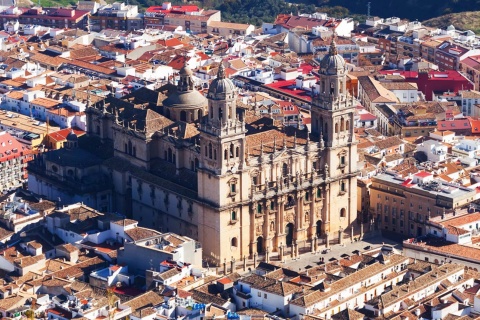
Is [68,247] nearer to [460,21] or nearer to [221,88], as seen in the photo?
[221,88]

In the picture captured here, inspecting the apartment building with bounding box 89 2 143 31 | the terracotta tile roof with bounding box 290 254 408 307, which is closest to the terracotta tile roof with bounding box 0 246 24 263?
the terracotta tile roof with bounding box 290 254 408 307

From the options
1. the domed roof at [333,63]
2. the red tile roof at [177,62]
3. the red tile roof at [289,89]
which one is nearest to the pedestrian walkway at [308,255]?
the domed roof at [333,63]

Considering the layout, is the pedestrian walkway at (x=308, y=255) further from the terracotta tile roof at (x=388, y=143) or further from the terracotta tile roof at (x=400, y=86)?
the terracotta tile roof at (x=400, y=86)

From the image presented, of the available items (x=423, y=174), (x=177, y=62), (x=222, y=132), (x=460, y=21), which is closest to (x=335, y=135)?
(x=423, y=174)

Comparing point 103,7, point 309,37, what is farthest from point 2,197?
point 103,7

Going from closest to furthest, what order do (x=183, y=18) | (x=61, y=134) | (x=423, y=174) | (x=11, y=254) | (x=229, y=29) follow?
(x=11, y=254) → (x=423, y=174) → (x=61, y=134) → (x=229, y=29) → (x=183, y=18)

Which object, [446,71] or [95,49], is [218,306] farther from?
[95,49]

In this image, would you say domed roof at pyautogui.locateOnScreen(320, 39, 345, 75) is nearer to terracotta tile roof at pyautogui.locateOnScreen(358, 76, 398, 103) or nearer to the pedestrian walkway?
the pedestrian walkway
